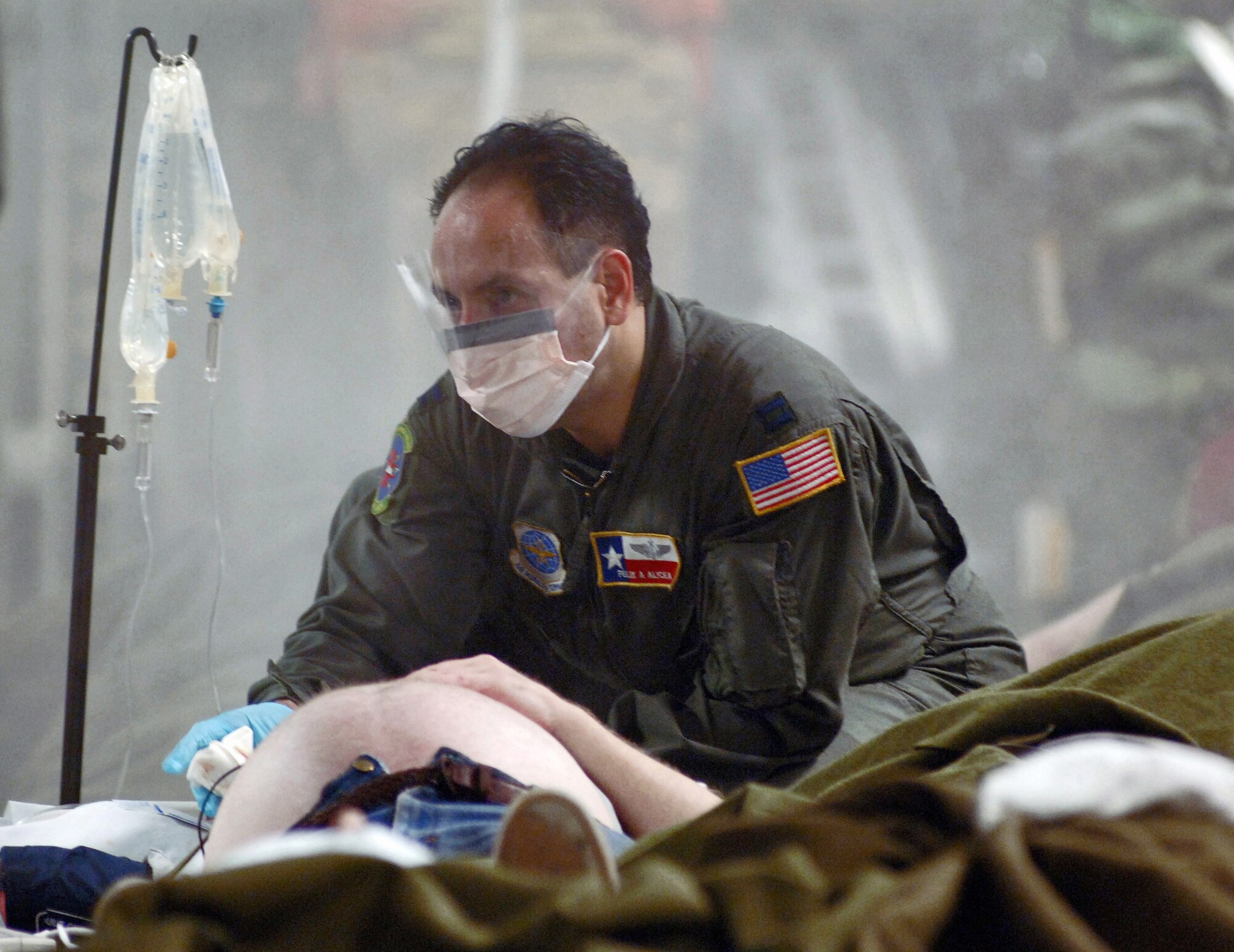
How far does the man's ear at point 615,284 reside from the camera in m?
1.76

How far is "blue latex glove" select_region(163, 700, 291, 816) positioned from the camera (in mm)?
1469

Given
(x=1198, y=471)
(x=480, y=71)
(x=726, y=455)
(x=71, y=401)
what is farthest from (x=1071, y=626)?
(x=71, y=401)

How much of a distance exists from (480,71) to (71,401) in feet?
4.34

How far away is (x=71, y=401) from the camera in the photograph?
9.30ft

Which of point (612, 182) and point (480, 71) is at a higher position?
point (480, 71)

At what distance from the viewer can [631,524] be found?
1679mm

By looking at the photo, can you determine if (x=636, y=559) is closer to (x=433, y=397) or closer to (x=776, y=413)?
(x=776, y=413)

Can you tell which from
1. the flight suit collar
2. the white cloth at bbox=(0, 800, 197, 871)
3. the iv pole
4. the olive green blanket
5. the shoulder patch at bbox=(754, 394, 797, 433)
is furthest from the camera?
the iv pole

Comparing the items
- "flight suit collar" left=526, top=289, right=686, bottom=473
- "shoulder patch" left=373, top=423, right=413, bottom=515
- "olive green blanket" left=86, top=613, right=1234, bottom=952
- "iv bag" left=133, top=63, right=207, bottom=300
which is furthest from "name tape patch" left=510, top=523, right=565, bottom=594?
"olive green blanket" left=86, top=613, right=1234, bottom=952

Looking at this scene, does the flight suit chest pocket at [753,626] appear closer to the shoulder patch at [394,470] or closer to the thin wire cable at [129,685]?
the shoulder patch at [394,470]

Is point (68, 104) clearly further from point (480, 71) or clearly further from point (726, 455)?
point (726, 455)

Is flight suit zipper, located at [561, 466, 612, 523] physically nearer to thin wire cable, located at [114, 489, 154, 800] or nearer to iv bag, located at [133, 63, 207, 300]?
iv bag, located at [133, 63, 207, 300]

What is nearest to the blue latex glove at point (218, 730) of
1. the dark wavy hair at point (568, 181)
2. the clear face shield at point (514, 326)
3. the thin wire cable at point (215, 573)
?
the clear face shield at point (514, 326)

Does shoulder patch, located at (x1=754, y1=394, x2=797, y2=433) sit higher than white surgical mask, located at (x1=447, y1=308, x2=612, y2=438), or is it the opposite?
white surgical mask, located at (x1=447, y1=308, x2=612, y2=438)
